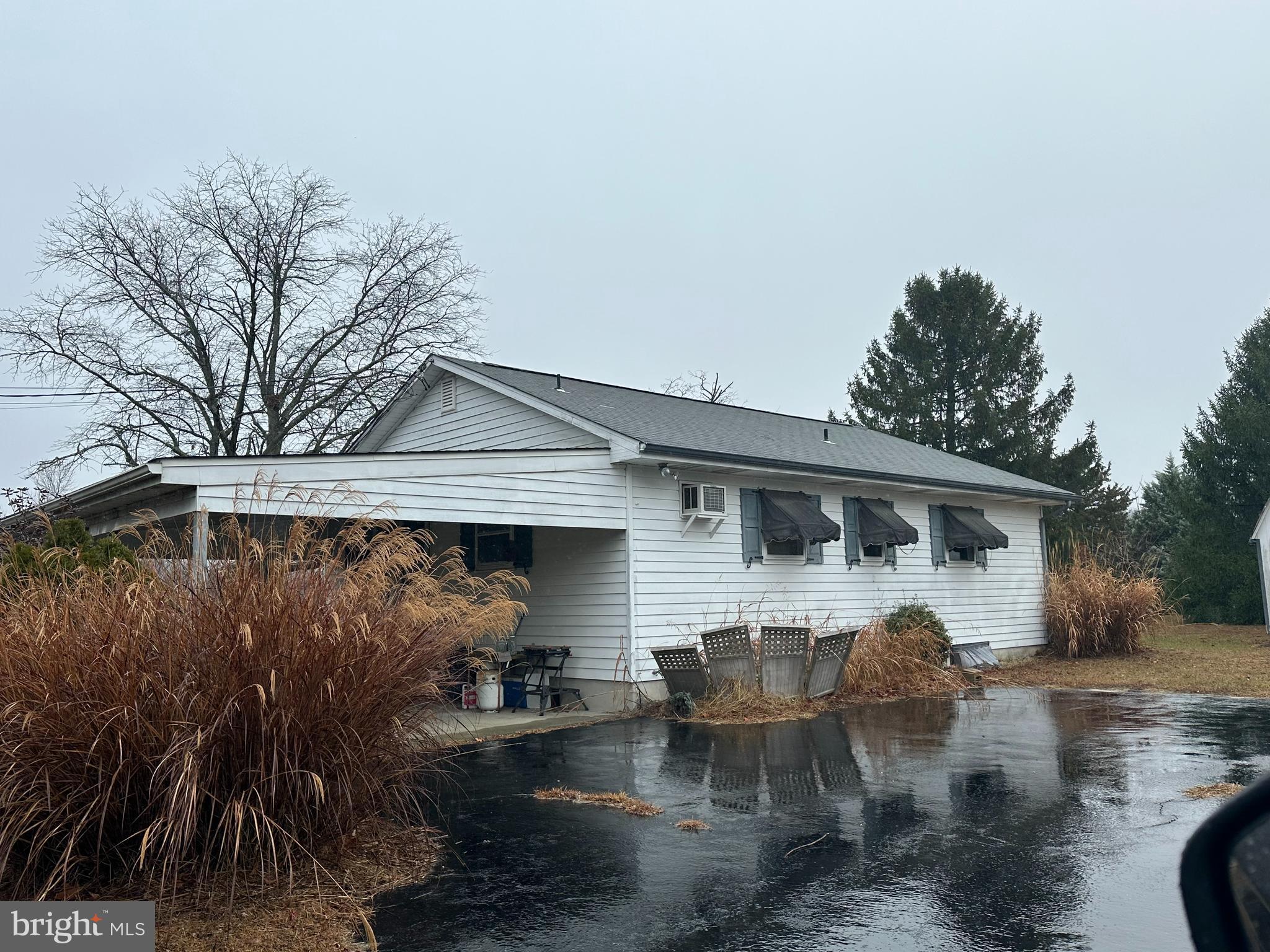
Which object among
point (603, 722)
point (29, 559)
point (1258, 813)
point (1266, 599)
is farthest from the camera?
point (1266, 599)

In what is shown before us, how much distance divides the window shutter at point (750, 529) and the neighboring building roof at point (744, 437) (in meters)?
0.63

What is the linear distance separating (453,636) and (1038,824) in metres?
3.92

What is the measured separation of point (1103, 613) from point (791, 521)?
816cm

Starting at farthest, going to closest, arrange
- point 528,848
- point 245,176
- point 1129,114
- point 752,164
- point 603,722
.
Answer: point 245,176 → point 752,164 → point 1129,114 → point 603,722 → point 528,848

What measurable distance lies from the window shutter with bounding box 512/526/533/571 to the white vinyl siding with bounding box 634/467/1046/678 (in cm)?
203

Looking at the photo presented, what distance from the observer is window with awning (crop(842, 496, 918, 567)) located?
14.6 meters

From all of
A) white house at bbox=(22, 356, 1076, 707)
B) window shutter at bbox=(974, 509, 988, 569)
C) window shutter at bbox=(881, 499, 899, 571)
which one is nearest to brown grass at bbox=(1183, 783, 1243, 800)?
white house at bbox=(22, 356, 1076, 707)

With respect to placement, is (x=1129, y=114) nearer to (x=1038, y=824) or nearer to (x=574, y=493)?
(x=574, y=493)

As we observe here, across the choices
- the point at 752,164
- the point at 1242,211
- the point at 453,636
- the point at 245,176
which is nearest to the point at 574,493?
the point at 453,636

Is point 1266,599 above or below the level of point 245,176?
below

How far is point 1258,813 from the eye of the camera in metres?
1.33

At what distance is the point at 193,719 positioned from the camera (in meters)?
4.48

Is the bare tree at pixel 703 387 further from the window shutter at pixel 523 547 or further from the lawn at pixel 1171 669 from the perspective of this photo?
the window shutter at pixel 523 547

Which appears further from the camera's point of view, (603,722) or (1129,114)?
(1129,114)
